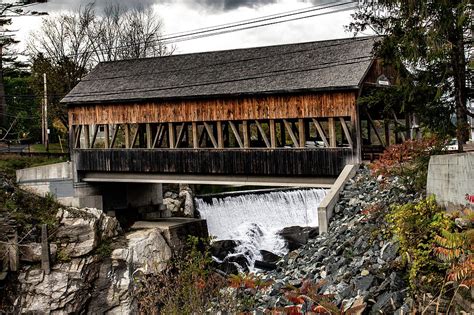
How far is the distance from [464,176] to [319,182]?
10.3m

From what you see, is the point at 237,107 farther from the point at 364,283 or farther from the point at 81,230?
the point at 364,283

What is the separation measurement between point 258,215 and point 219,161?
844 centimetres

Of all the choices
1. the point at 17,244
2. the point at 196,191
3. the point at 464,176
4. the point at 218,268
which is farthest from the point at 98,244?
the point at 464,176

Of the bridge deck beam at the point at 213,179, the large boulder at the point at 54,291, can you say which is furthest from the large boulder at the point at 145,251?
the bridge deck beam at the point at 213,179

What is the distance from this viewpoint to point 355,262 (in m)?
9.75

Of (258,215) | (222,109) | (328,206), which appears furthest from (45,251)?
(258,215)

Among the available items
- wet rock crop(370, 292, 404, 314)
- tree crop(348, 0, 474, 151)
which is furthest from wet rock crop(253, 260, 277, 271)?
wet rock crop(370, 292, 404, 314)

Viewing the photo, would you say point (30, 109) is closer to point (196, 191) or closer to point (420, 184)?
point (196, 191)

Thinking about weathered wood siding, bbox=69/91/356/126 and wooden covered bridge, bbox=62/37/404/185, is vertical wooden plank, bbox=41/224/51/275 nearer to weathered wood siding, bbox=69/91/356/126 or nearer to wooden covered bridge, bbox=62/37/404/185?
wooden covered bridge, bbox=62/37/404/185

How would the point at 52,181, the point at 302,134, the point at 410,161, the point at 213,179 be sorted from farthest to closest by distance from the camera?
the point at 52,181
the point at 213,179
the point at 302,134
the point at 410,161

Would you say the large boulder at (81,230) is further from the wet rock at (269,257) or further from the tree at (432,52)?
the tree at (432,52)

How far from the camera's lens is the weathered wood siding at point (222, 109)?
58.9ft

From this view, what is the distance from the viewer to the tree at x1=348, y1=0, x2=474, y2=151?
10961mm

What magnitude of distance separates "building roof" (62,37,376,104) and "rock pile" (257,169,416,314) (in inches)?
195
